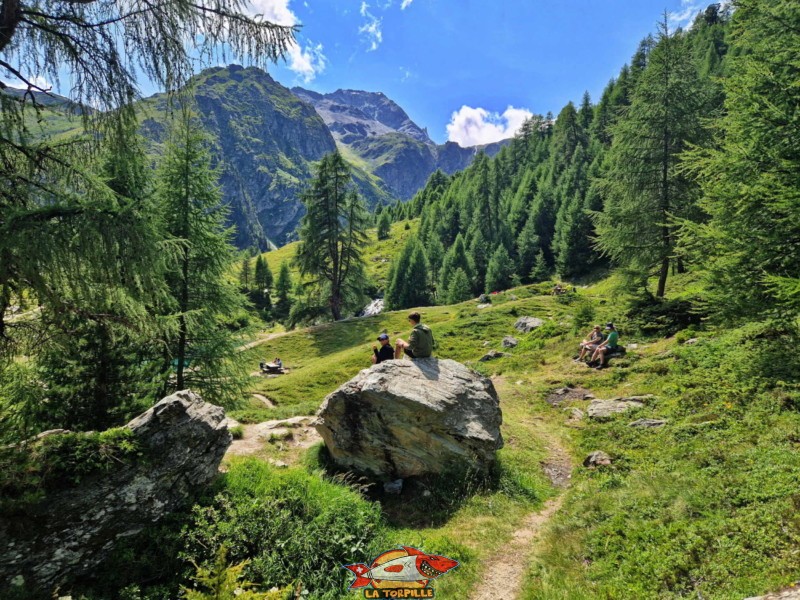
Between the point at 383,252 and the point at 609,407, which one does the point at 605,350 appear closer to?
the point at 609,407

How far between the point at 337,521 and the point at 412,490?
265 centimetres

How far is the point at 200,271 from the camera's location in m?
13.5

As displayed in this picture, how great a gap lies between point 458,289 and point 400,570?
52032 mm

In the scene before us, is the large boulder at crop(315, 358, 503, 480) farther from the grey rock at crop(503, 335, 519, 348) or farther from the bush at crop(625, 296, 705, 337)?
the grey rock at crop(503, 335, 519, 348)

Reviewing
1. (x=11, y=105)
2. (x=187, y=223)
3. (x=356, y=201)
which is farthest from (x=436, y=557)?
(x=356, y=201)

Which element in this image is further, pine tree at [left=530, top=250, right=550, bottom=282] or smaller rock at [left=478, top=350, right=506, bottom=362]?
pine tree at [left=530, top=250, right=550, bottom=282]

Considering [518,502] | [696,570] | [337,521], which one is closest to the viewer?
[696,570]

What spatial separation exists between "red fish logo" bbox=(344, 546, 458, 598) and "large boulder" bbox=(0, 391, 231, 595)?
3.46m

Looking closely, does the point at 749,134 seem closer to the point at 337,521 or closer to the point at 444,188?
the point at 337,521

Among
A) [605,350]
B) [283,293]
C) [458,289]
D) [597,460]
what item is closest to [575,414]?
[597,460]

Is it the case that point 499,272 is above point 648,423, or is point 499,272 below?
above

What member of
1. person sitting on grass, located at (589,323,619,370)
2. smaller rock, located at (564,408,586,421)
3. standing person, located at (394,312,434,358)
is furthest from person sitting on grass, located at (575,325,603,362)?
standing person, located at (394,312,434,358)

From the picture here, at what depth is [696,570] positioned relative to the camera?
4621 mm

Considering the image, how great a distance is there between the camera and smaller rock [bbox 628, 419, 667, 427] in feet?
31.2
